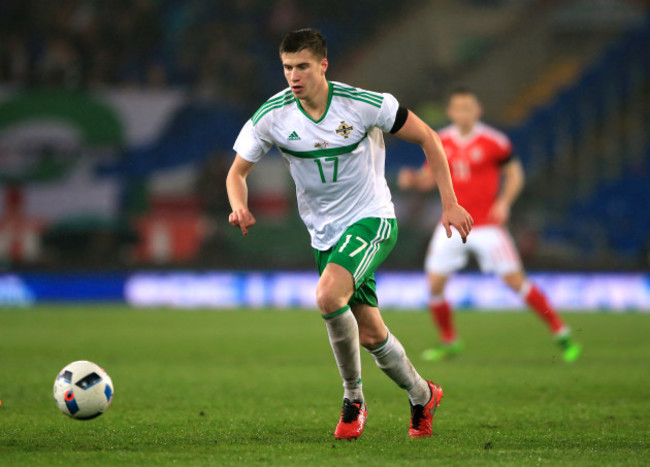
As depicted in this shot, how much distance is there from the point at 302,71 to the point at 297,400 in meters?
2.46

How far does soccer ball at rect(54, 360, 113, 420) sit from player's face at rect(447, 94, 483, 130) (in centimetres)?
519

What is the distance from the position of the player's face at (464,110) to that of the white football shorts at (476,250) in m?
1.00

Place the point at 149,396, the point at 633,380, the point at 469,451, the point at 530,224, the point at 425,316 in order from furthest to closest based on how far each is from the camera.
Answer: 1. the point at 530,224
2. the point at 425,316
3. the point at 633,380
4. the point at 149,396
5. the point at 469,451

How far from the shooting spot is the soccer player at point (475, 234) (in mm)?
9188

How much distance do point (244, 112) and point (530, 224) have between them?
590cm

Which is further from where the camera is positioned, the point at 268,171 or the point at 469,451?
the point at 268,171

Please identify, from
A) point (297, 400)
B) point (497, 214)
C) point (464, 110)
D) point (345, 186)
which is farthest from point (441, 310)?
point (345, 186)

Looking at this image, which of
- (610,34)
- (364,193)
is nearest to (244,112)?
(610,34)

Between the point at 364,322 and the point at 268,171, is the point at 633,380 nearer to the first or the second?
the point at 364,322

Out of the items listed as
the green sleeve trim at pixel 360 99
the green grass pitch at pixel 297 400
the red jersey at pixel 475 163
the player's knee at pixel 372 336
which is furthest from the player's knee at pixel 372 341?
the red jersey at pixel 475 163

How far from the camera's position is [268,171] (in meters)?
18.0

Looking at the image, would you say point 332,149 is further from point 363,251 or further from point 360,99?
point 363,251

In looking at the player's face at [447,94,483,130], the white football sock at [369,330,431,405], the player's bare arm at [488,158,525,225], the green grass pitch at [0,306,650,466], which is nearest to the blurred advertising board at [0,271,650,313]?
the green grass pitch at [0,306,650,466]

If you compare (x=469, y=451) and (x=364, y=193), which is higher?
(x=364, y=193)
